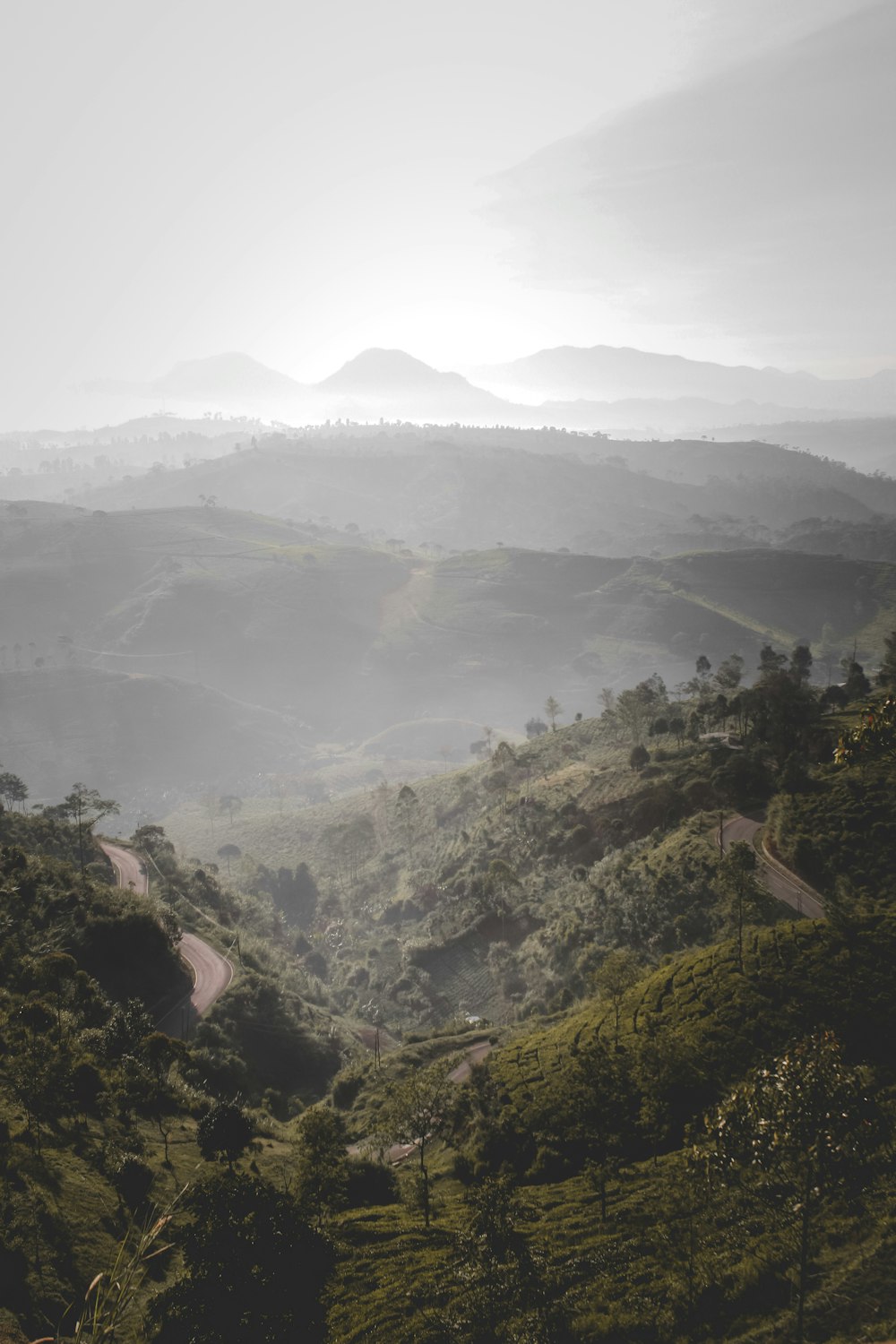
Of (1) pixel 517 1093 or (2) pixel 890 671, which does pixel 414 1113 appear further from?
(2) pixel 890 671

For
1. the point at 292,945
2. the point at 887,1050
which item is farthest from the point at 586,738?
the point at 887,1050

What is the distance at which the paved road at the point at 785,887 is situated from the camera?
50719 mm

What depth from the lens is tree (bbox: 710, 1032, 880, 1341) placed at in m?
16.5

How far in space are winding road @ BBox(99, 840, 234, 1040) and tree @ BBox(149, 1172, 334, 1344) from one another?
34.8m

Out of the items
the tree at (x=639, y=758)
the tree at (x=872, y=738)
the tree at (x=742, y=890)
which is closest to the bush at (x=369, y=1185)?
the tree at (x=742, y=890)

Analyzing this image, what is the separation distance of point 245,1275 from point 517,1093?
21.7 meters

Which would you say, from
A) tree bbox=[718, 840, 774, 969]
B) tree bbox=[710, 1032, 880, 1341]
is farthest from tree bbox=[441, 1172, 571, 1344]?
tree bbox=[718, 840, 774, 969]

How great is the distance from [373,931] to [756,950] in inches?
2931

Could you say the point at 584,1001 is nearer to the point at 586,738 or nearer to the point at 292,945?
the point at 292,945

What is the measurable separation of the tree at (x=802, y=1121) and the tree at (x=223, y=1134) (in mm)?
26188

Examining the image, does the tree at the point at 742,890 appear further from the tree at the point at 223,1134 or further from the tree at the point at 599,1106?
the tree at the point at 223,1134

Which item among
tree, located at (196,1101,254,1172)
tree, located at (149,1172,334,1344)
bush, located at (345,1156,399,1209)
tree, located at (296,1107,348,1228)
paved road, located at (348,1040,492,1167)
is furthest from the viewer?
paved road, located at (348,1040,492,1167)

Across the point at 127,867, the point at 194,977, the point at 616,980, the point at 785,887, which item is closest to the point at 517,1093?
the point at 616,980

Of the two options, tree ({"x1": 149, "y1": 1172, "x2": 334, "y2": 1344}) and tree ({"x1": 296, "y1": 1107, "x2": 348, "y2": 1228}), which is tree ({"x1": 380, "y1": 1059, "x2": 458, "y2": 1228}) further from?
tree ({"x1": 149, "y1": 1172, "x2": 334, "y2": 1344})
